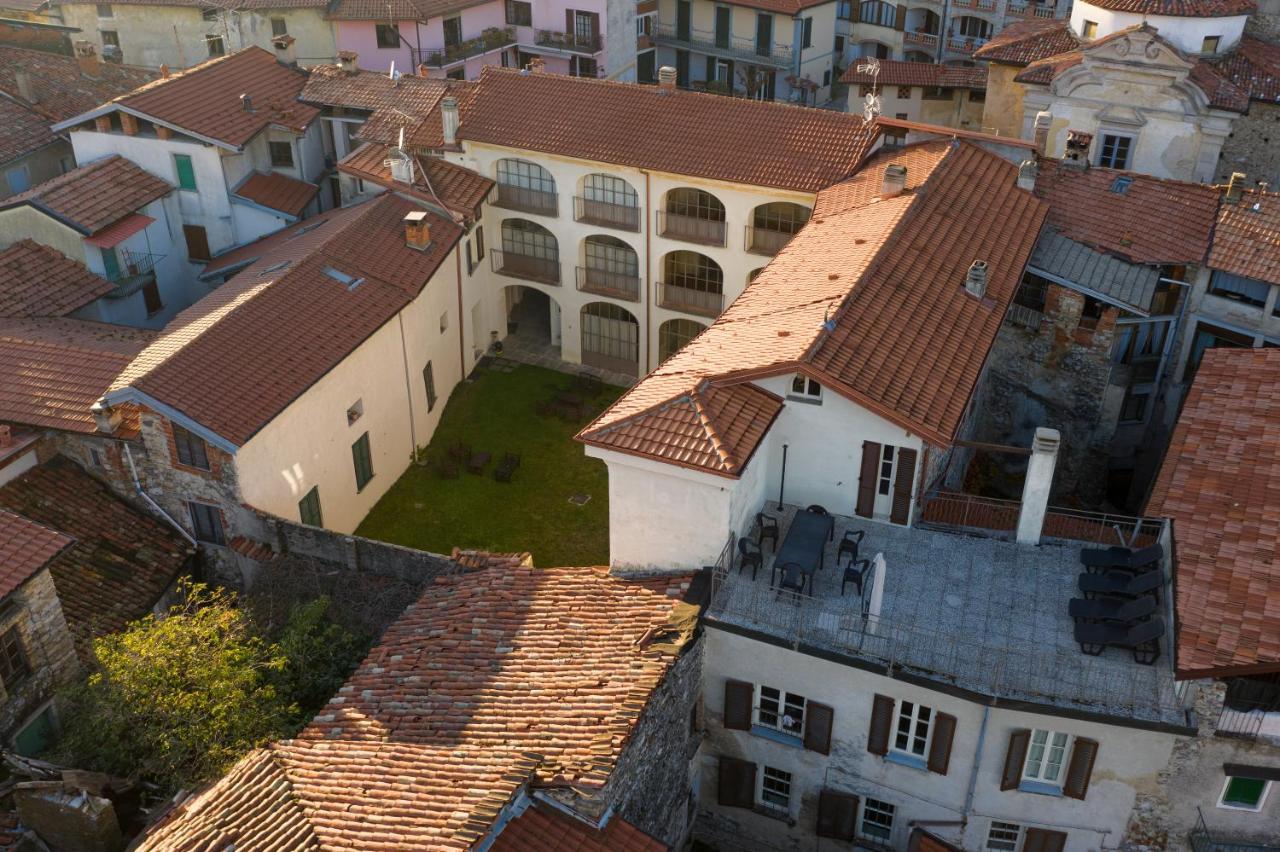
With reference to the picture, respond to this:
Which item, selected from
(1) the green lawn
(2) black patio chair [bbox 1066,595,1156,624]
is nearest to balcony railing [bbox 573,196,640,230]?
(1) the green lawn

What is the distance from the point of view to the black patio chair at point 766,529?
29.6 m

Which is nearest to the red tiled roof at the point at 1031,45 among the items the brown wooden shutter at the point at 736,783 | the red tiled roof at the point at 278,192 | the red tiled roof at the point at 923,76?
the red tiled roof at the point at 923,76

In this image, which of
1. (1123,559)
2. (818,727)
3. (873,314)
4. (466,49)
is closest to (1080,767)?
(1123,559)

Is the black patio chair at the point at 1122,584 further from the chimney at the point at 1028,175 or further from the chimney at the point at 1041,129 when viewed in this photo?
the chimney at the point at 1041,129

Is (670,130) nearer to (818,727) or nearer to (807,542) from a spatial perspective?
(807,542)

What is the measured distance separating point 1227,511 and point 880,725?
939 centimetres

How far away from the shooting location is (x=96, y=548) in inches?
1391

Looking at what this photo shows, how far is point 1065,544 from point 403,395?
23865 millimetres

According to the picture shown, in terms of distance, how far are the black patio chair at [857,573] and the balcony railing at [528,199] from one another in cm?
2442

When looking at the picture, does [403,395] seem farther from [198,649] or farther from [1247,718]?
[1247,718]

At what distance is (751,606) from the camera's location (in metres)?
28.1

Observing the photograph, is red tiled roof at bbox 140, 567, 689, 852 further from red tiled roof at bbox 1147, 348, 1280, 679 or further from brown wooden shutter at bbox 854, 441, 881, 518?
red tiled roof at bbox 1147, 348, 1280, 679

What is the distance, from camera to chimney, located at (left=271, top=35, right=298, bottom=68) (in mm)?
57188

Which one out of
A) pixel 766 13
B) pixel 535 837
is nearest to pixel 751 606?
pixel 535 837
